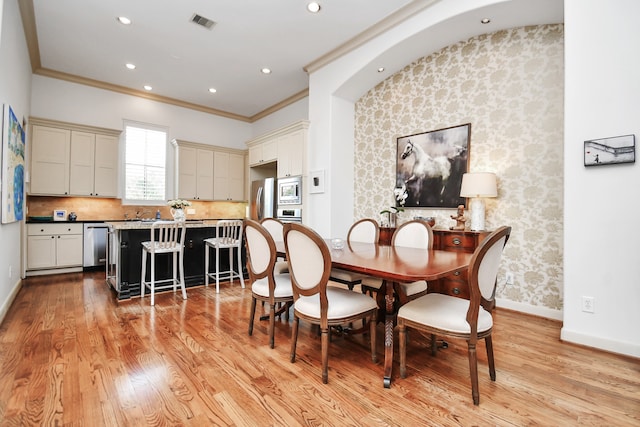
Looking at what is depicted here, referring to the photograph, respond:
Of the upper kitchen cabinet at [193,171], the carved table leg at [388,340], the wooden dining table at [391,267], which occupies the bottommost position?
the carved table leg at [388,340]

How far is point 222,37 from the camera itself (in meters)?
4.12

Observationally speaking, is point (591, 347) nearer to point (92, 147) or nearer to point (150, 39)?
point (150, 39)

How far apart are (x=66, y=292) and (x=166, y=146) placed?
3465mm

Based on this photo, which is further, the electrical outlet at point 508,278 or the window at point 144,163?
the window at point 144,163

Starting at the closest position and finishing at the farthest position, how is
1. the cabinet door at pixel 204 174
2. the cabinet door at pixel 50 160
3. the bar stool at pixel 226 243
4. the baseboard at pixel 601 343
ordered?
the baseboard at pixel 601 343
the bar stool at pixel 226 243
the cabinet door at pixel 50 160
the cabinet door at pixel 204 174

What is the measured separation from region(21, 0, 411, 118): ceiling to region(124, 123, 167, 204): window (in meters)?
0.83

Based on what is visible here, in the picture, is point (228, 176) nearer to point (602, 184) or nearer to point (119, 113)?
point (119, 113)

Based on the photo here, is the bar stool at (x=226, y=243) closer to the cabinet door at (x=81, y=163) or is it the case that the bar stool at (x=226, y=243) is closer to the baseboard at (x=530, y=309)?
the cabinet door at (x=81, y=163)

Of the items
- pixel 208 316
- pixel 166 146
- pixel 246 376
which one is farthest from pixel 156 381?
pixel 166 146

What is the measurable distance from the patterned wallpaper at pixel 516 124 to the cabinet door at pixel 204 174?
4494 mm

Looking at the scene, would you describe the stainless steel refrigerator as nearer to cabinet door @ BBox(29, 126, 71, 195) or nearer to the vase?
the vase

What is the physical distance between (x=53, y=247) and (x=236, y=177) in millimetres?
3497

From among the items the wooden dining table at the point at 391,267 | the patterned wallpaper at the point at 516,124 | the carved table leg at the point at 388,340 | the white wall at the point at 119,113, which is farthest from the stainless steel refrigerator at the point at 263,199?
the carved table leg at the point at 388,340

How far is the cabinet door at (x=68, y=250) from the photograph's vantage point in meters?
4.88
